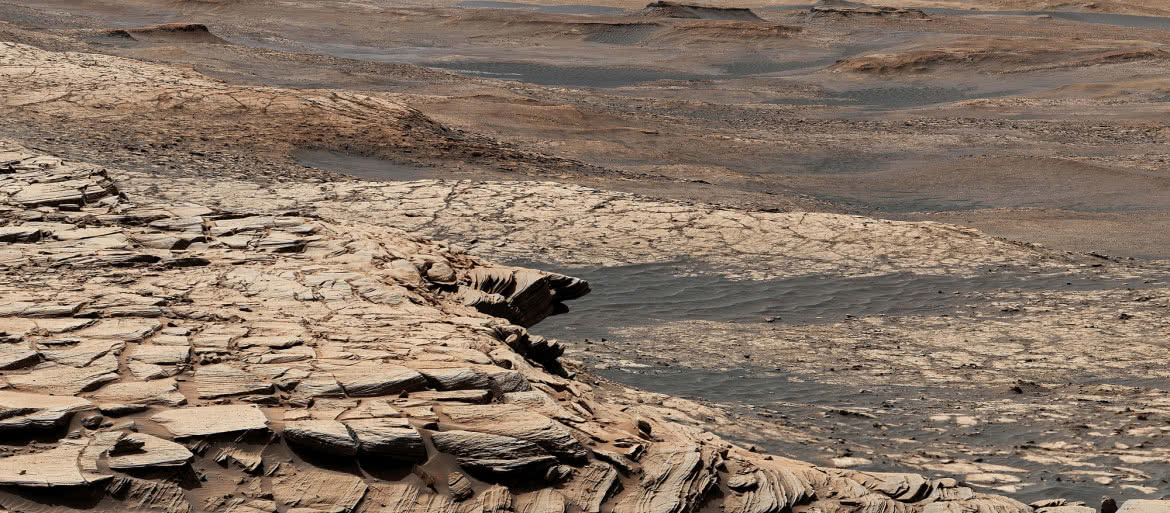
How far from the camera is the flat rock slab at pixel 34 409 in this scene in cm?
453

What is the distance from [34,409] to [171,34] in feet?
110

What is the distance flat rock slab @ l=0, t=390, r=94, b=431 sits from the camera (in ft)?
14.9

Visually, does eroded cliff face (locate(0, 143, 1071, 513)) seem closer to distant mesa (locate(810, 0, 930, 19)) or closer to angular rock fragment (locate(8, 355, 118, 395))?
angular rock fragment (locate(8, 355, 118, 395))

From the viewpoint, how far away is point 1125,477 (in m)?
6.97

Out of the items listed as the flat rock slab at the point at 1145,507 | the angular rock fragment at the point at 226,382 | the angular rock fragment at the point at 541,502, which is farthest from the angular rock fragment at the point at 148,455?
the flat rock slab at the point at 1145,507

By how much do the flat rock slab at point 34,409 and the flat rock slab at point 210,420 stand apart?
0.35m

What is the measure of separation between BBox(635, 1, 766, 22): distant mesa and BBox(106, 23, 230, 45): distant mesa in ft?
67.1

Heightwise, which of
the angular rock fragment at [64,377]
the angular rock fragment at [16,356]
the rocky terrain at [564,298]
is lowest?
the rocky terrain at [564,298]

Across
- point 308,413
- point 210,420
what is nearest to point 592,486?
point 308,413

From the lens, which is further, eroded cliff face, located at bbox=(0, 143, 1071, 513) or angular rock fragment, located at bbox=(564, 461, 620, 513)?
angular rock fragment, located at bbox=(564, 461, 620, 513)

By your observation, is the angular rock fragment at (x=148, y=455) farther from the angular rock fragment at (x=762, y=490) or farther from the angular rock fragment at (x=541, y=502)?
the angular rock fragment at (x=762, y=490)

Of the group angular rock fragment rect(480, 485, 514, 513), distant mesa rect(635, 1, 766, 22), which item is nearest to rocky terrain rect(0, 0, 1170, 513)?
angular rock fragment rect(480, 485, 514, 513)

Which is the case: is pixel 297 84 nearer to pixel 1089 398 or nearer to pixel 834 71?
pixel 834 71

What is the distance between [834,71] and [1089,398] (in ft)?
94.1
